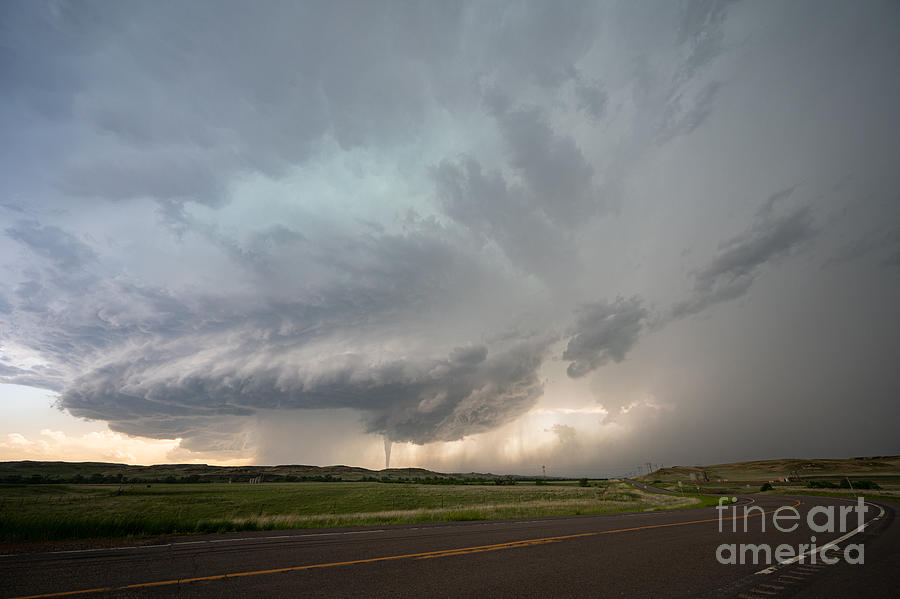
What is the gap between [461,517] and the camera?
933 inches

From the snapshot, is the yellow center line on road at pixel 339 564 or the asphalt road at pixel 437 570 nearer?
the yellow center line on road at pixel 339 564

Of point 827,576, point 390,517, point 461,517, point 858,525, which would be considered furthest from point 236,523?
point 858,525

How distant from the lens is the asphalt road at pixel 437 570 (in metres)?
7.50

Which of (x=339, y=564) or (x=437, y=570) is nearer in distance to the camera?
(x=437, y=570)

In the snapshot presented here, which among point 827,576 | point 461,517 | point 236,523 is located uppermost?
point 827,576

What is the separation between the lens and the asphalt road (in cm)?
750

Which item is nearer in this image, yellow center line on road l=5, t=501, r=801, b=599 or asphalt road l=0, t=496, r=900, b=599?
yellow center line on road l=5, t=501, r=801, b=599

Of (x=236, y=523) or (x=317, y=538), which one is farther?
(x=236, y=523)

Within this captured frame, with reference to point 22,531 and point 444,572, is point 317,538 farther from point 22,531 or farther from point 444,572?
point 22,531

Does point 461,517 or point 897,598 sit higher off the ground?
point 897,598

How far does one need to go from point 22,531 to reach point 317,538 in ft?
33.4

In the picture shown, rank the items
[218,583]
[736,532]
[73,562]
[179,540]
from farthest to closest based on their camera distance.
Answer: [736,532]
[179,540]
[73,562]
[218,583]

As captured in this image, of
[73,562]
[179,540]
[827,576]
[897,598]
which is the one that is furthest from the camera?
[179,540]

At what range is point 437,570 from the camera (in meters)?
9.13
